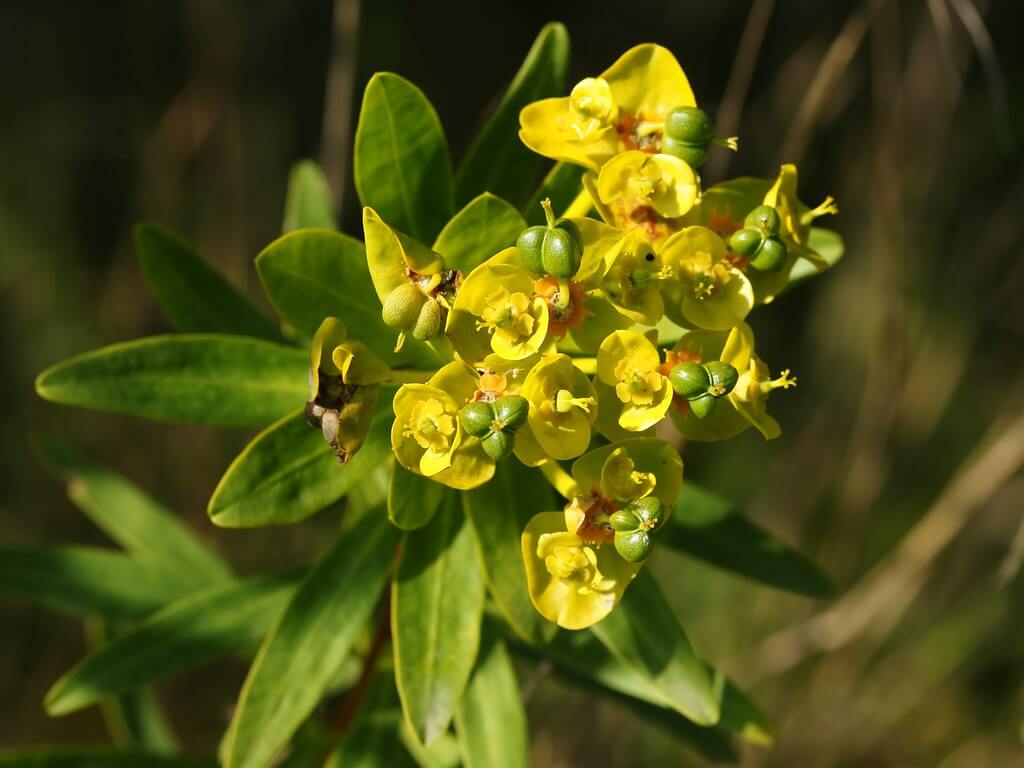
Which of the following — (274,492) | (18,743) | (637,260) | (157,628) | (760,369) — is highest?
(637,260)

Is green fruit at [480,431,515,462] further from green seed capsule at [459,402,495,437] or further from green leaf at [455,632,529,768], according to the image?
green leaf at [455,632,529,768]

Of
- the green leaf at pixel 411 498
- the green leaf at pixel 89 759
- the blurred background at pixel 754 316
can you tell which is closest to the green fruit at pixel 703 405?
the green leaf at pixel 411 498

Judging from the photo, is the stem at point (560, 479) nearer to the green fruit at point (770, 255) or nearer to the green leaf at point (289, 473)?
the green leaf at point (289, 473)

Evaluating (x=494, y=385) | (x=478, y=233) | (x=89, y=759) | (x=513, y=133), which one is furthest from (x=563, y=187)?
(x=89, y=759)

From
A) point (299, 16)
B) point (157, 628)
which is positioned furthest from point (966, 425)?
point (157, 628)

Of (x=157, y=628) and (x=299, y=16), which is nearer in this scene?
(x=157, y=628)

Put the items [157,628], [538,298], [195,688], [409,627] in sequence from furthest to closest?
[195,688]
[157,628]
[409,627]
[538,298]

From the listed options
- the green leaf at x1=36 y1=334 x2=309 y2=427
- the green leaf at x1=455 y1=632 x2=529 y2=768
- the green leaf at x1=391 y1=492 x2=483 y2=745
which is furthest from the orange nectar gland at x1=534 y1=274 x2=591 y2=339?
the green leaf at x1=455 y1=632 x2=529 y2=768

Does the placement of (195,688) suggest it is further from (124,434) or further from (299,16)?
(299,16)
